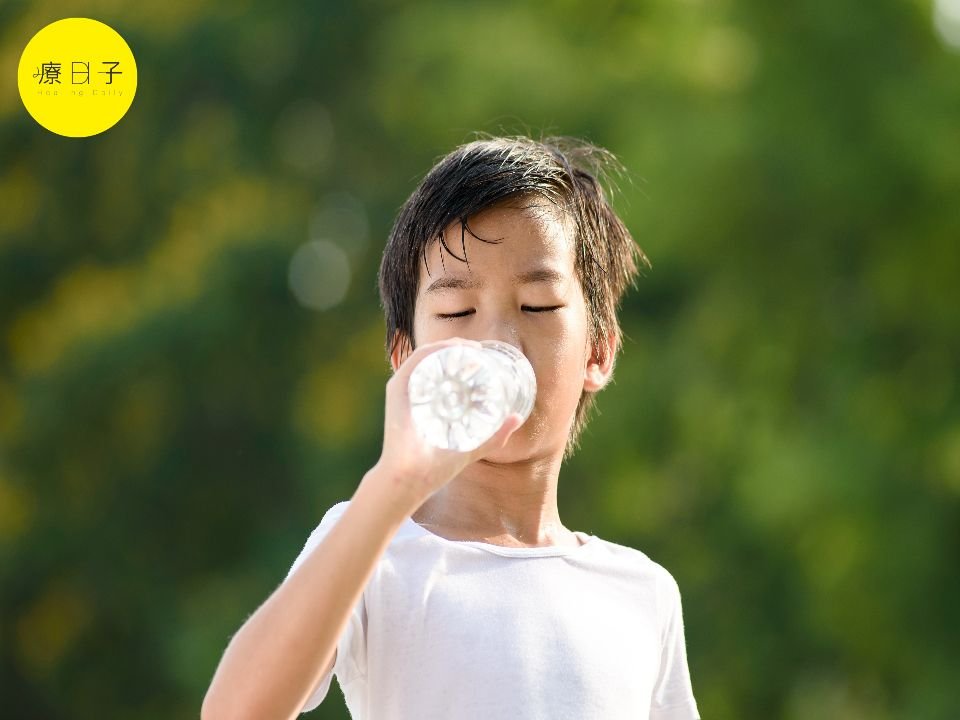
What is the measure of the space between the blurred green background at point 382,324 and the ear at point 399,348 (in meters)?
2.96

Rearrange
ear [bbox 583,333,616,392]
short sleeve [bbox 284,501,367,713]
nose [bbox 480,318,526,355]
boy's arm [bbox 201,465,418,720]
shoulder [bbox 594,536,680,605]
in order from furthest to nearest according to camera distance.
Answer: ear [bbox 583,333,616,392], shoulder [bbox 594,536,680,605], nose [bbox 480,318,526,355], short sleeve [bbox 284,501,367,713], boy's arm [bbox 201,465,418,720]

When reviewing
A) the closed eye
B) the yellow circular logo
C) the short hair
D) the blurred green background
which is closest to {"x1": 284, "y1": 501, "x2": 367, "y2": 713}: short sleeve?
the closed eye

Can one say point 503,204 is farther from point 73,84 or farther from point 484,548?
point 73,84

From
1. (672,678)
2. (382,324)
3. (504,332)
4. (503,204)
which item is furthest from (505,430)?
(382,324)

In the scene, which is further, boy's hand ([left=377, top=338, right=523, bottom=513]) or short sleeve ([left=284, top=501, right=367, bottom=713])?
short sleeve ([left=284, top=501, right=367, bottom=713])

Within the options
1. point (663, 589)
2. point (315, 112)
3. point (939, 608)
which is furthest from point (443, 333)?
point (315, 112)

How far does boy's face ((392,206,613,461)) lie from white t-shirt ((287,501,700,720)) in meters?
0.13

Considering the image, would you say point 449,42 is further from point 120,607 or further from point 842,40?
point 120,607

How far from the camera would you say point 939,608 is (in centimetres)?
512

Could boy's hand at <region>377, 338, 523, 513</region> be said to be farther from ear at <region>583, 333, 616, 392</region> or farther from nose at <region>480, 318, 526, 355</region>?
ear at <region>583, 333, 616, 392</region>

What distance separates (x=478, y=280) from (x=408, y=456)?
315 mm

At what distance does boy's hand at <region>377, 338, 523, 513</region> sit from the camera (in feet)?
3.97

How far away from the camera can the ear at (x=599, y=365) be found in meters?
1.67

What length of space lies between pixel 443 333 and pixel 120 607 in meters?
A: 5.54
